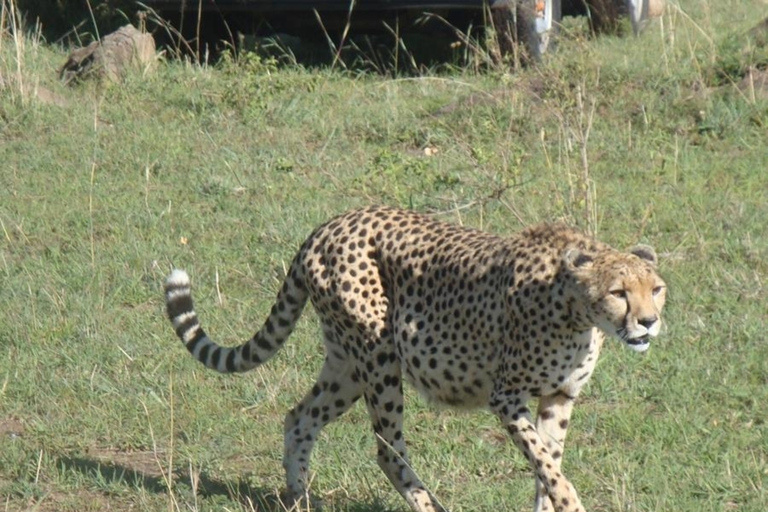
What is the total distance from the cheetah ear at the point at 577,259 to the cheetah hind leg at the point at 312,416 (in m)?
0.90

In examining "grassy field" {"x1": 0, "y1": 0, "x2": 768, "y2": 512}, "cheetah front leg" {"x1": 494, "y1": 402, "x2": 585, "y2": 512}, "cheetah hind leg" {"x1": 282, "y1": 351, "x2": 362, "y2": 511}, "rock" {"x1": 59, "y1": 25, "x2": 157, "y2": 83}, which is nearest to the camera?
"cheetah front leg" {"x1": 494, "y1": 402, "x2": 585, "y2": 512}

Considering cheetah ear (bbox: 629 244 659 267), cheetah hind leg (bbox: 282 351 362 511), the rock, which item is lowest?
the rock

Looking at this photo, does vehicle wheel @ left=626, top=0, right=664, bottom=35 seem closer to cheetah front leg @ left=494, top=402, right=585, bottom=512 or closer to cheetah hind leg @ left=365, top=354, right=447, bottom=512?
cheetah hind leg @ left=365, top=354, right=447, bottom=512

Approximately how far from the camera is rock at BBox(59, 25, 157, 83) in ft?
30.0

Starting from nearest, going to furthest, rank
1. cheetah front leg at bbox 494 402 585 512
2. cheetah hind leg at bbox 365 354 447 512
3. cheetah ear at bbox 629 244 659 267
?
cheetah front leg at bbox 494 402 585 512
cheetah ear at bbox 629 244 659 267
cheetah hind leg at bbox 365 354 447 512

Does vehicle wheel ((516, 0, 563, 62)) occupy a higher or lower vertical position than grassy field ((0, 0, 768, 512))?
higher

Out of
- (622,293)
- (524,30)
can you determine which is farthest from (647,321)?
(524,30)

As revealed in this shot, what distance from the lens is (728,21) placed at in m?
10.9

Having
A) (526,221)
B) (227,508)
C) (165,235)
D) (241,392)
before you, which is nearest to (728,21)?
(526,221)

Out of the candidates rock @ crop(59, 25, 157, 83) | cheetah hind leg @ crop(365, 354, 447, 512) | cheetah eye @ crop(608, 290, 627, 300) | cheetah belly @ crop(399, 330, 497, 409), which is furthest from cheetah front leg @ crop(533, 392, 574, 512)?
rock @ crop(59, 25, 157, 83)

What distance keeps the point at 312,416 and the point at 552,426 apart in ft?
2.69

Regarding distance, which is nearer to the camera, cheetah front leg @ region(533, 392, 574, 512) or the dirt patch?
cheetah front leg @ region(533, 392, 574, 512)

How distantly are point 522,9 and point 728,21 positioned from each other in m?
2.62

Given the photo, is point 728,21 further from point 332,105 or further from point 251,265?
point 251,265
